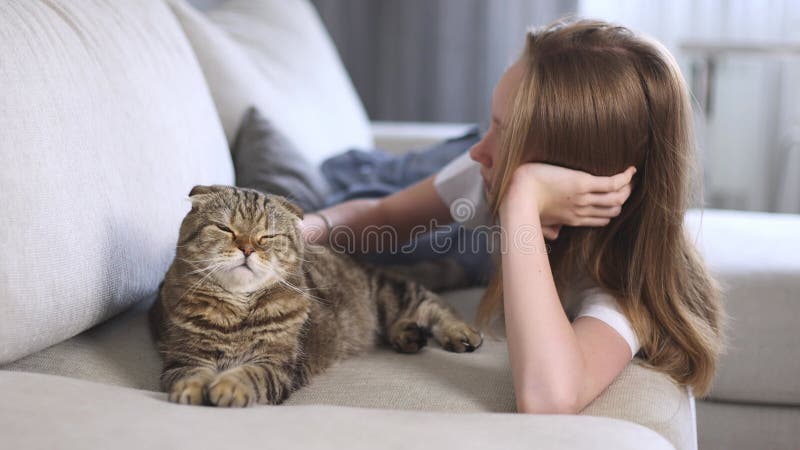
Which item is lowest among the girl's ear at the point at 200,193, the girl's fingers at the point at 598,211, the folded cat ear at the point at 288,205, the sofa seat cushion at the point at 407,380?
the sofa seat cushion at the point at 407,380

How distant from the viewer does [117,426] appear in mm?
808

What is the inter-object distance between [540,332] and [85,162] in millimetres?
692

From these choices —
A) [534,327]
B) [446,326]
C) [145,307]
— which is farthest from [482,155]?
[145,307]

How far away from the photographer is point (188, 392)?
3.13 ft

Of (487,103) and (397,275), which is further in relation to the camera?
(487,103)

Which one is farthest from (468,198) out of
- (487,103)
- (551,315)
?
(487,103)

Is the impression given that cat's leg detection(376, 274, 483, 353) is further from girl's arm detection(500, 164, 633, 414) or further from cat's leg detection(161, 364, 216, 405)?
cat's leg detection(161, 364, 216, 405)

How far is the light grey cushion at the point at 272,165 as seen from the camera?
1.70 m

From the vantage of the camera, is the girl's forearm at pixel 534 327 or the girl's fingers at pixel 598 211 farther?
the girl's fingers at pixel 598 211

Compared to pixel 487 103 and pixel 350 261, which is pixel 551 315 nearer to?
pixel 350 261

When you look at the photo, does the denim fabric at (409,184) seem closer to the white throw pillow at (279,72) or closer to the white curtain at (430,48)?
the white throw pillow at (279,72)

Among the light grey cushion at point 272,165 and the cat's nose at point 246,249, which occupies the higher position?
the cat's nose at point 246,249

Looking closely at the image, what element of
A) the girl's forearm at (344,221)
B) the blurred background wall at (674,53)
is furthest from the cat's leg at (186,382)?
the blurred background wall at (674,53)

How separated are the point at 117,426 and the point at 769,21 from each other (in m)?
3.12
